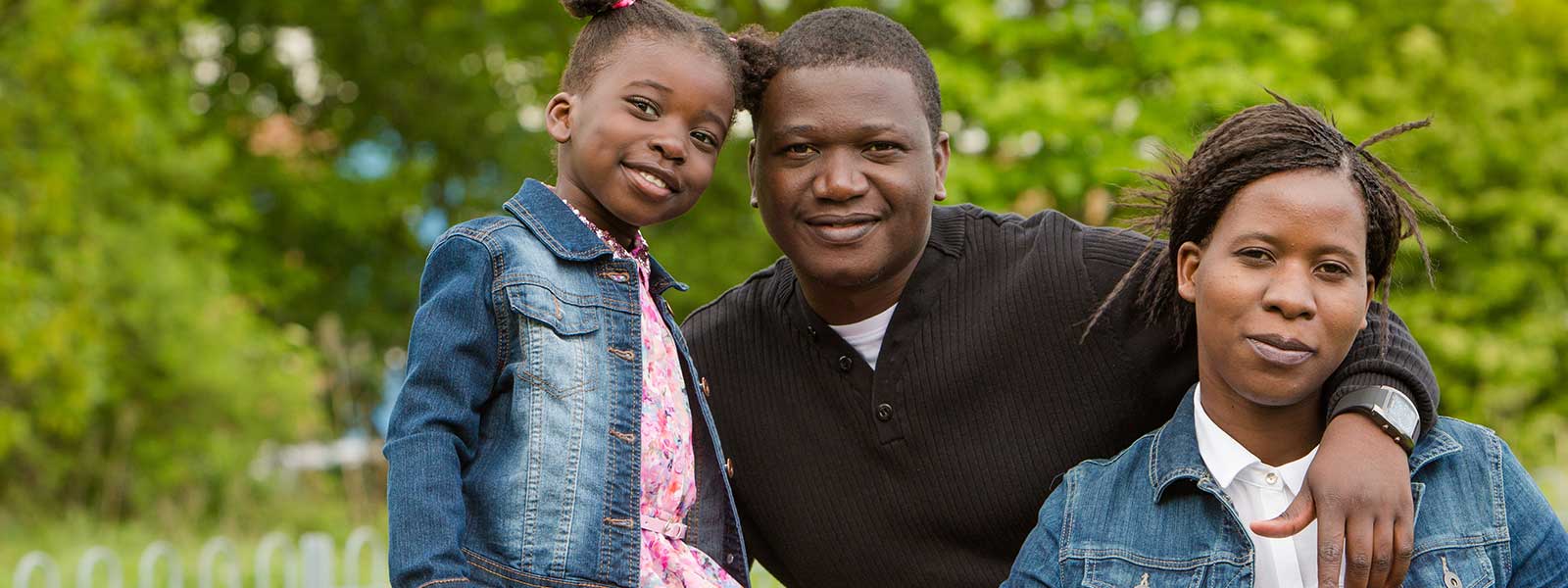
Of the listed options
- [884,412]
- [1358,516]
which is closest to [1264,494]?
[1358,516]

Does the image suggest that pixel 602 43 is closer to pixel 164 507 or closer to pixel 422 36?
pixel 164 507

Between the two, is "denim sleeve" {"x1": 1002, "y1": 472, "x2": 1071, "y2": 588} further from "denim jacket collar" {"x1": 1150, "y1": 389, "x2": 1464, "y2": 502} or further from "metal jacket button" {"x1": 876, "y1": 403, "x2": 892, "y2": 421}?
"metal jacket button" {"x1": 876, "y1": 403, "x2": 892, "y2": 421}

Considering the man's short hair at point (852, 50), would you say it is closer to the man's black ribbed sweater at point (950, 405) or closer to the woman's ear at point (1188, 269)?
the man's black ribbed sweater at point (950, 405)

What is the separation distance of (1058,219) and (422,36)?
11.4 m

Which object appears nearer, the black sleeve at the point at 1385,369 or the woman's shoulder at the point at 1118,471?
the black sleeve at the point at 1385,369

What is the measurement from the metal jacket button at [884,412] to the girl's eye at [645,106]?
88 cm

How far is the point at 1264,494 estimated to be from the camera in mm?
2812

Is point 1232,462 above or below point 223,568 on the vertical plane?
below

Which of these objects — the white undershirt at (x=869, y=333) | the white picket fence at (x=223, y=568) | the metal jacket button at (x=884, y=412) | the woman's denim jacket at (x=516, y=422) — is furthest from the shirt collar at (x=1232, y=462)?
the white picket fence at (x=223, y=568)

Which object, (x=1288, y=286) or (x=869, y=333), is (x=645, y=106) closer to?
(x=869, y=333)

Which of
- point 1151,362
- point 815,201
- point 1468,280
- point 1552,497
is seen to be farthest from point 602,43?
point 1468,280

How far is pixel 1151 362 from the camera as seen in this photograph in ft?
10.7

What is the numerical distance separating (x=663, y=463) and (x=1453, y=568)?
1413 millimetres

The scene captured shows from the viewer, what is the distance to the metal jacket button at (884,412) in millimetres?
3436
